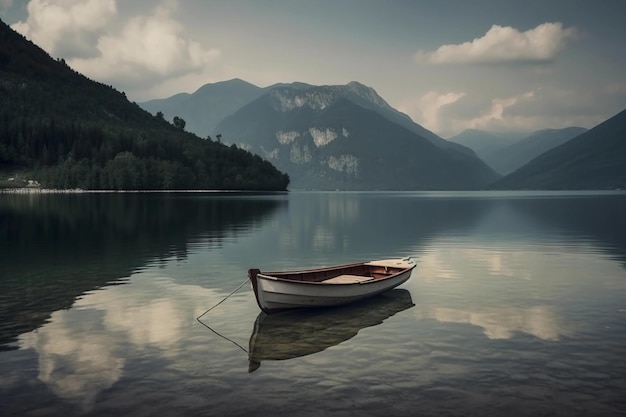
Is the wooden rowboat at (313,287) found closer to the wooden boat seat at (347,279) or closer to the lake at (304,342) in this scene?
the wooden boat seat at (347,279)

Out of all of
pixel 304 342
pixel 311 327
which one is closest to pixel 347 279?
pixel 311 327

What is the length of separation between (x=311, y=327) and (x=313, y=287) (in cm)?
297

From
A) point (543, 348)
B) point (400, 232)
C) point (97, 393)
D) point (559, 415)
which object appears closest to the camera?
point (559, 415)

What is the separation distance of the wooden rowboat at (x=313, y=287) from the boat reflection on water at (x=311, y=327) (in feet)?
2.29

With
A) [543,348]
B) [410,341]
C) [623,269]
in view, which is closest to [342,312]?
[410,341]

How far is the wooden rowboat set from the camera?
30.8m

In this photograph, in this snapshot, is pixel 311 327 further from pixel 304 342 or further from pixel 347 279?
pixel 347 279

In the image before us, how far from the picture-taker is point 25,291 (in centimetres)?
3834

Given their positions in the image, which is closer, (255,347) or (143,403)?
(143,403)

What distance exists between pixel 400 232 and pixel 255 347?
70.2 metres

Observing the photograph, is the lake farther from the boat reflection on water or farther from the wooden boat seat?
the wooden boat seat

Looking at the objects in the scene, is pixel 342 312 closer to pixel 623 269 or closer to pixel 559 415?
pixel 559 415

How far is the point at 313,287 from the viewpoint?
3177cm

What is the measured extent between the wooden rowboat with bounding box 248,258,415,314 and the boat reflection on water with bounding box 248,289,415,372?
697 mm
